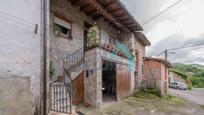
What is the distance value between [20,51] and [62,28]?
460 cm

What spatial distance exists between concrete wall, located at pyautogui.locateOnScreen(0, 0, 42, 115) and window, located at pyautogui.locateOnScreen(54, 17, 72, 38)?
3.34 meters

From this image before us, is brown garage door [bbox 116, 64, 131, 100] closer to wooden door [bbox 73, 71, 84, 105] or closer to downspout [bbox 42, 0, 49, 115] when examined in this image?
wooden door [bbox 73, 71, 84, 105]

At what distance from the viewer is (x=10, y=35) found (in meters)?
4.44

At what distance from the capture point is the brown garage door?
35.4 ft

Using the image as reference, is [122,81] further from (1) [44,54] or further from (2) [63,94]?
(1) [44,54]

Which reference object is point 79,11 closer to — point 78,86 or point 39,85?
Answer: point 78,86

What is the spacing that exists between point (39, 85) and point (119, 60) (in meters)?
6.57

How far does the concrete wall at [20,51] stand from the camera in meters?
4.31

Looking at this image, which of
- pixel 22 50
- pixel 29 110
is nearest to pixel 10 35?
pixel 22 50

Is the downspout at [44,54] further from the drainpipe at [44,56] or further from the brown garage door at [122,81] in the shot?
the brown garage door at [122,81]

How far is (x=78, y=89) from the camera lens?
8.77 metres

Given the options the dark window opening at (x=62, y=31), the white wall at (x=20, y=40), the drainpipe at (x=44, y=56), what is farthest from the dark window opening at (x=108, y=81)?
the white wall at (x=20, y=40)

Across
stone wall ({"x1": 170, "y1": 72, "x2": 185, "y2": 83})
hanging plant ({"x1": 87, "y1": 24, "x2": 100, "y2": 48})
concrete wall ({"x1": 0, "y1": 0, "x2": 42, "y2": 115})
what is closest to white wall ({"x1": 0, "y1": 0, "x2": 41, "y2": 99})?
concrete wall ({"x1": 0, "y1": 0, "x2": 42, "y2": 115})

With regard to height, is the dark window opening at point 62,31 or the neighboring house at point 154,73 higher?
the dark window opening at point 62,31
